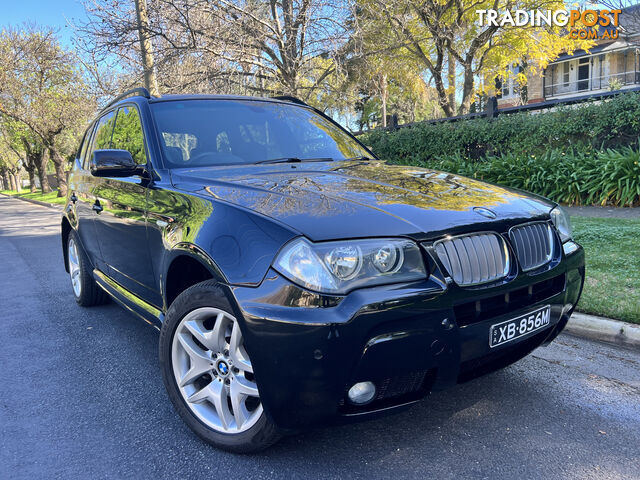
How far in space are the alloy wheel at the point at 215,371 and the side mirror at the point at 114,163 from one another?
1150 millimetres

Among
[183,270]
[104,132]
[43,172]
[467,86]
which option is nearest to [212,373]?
[183,270]

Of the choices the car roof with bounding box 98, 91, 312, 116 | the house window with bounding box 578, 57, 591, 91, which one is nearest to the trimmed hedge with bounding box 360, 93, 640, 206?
the car roof with bounding box 98, 91, 312, 116

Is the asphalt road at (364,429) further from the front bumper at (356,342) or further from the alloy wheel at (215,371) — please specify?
the front bumper at (356,342)

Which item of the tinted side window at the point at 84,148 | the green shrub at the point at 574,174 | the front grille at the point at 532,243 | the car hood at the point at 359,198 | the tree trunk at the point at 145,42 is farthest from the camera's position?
the tree trunk at the point at 145,42

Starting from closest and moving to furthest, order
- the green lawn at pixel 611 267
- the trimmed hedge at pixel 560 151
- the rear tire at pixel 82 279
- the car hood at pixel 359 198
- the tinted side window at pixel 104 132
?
the car hood at pixel 359 198 → the green lawn at pixel 611 267 → the tinted side window at pixel 104 132 → the rear tire at pixel 82 279 → the trimmed hedge at pixel 560 151

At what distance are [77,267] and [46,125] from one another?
25006mm

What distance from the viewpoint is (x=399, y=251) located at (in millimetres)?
1944

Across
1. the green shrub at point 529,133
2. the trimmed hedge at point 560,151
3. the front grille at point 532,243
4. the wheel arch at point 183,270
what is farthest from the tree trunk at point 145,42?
the front grille at point 532,243

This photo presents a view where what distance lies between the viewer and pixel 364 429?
2.45m

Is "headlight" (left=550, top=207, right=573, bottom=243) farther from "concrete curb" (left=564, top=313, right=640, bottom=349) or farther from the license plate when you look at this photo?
"concrete curb" (left=564, top=313, right=640, bottom=349)

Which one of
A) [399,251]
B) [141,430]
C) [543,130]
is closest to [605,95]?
[543,130]

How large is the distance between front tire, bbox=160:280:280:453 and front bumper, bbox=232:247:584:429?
0.20 m

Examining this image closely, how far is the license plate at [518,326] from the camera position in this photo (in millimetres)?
2098

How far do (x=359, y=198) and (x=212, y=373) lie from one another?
1.10m
